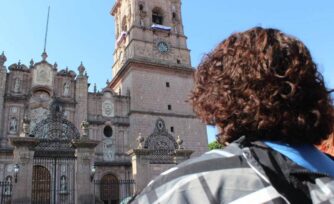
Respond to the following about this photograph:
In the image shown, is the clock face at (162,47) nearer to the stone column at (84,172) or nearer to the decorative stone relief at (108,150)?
the decorative stone relief at (108,150)

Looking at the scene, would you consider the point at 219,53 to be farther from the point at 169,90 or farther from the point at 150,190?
the point at 169,90

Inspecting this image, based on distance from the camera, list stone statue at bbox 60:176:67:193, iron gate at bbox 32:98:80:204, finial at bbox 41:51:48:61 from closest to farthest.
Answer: iron gate at bbox 32:98:80:204 → stone statue at bbox 60:176:67:193 → finial at bbox 41:51:48:61

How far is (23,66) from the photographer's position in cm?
2734

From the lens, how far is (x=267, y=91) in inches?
61.9

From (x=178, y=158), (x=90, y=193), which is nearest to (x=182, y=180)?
Answer: (x=90, y=193)

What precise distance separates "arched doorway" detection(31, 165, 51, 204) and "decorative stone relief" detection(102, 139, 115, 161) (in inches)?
188

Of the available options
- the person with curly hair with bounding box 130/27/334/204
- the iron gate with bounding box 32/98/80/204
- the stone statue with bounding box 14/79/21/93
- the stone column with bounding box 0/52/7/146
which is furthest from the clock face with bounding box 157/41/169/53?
the person with curly hair with bounding box 130/27/334/204

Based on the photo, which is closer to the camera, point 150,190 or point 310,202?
point 310,202

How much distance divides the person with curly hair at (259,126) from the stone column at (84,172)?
12.8 metres

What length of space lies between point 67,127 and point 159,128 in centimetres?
729

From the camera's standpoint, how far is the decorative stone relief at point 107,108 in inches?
1130

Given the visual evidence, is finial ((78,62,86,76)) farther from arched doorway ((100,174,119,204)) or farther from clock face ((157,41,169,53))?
arched doorway ((100,174,119,204))

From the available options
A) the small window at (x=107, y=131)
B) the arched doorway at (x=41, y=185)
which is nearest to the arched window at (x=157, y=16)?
the small window at (x=107, y=131)

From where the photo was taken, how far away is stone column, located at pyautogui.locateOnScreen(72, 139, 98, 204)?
13.6m
